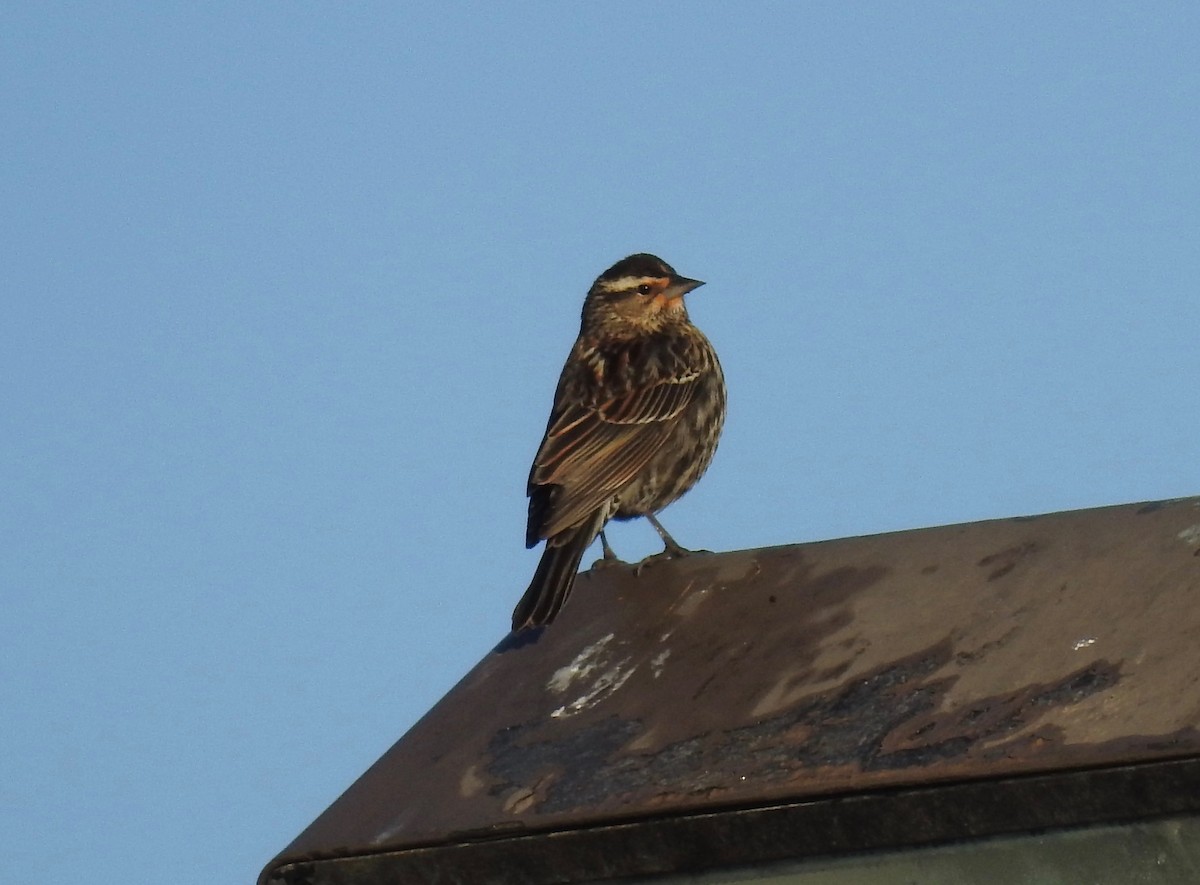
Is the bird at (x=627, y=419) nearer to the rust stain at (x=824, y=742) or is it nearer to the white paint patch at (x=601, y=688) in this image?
the white paint patch at (x=601, y=688)

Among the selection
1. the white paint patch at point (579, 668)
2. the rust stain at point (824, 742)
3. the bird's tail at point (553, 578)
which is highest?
the bird's tail at point (553, 578)

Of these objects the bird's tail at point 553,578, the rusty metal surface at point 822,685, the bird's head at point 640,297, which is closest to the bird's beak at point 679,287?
the bird's head at point 640,297

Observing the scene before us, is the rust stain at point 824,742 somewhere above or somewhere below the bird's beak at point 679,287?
below

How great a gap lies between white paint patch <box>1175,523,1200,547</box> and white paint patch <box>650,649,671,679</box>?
60.7 inches

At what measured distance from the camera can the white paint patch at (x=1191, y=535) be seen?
6.34 meters

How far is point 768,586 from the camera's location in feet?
23.5

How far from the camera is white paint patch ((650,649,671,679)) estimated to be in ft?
22.4

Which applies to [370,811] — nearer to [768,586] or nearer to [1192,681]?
[768,586]

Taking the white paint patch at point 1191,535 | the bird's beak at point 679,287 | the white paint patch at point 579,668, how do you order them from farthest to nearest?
the bird's beak at point 679,287 → the white paint patch at point 579,668 → the white paint patch at point 1191,535

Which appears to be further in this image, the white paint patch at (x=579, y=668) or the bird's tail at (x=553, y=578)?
the bird's tail at (x=553, y=578)

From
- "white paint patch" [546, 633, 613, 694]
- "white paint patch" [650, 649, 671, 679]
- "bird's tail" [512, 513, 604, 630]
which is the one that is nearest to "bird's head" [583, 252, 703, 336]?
"bird's tail" [512, 513, 604, 630]

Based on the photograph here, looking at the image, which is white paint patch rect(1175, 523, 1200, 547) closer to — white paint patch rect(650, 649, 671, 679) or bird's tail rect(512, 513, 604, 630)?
white paint patch rect(650, 649, 671, 679)

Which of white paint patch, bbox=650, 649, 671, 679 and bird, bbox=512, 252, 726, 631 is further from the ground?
bird, bbox=512, 252, 726, 631

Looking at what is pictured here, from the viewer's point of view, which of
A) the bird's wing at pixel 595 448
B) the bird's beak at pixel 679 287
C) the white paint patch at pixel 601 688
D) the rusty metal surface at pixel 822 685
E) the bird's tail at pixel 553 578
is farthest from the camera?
the bird's beak at pixel 679 287
